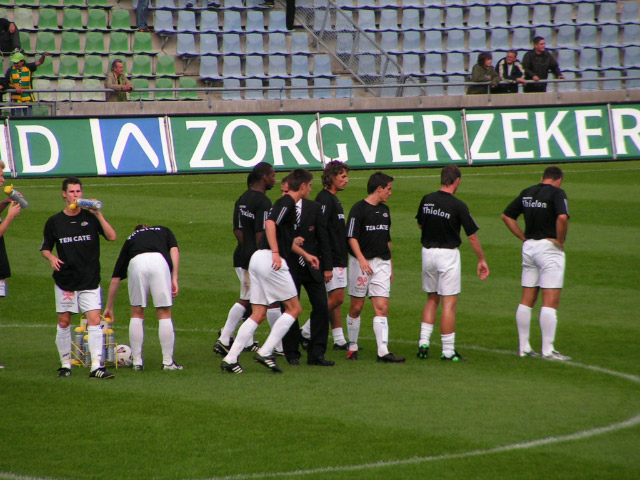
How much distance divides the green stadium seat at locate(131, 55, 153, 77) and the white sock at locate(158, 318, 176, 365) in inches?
715

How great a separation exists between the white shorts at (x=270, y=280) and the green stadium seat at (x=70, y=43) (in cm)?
1943

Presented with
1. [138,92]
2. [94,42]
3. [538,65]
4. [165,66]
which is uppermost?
[94,42]

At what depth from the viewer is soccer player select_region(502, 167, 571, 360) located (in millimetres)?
10258

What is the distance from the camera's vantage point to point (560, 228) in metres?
10.2

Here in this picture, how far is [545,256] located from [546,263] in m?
0.08

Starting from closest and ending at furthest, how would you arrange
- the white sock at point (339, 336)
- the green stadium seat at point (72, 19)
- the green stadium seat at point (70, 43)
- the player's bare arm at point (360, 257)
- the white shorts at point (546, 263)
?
the player's bare arm at point (360, 257) < the white shorts at point (546, 263) < the white sock at point (339, 336) < the green stadium seat at point (70, 43) < the green stadium seat at point (72, 19)

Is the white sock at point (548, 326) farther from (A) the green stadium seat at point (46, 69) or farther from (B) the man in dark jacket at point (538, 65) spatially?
(A) the green stadium seat at point (46, 69)

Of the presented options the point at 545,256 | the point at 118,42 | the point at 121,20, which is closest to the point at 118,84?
the point at 118,42

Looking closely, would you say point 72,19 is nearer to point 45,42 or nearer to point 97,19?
point 97,19

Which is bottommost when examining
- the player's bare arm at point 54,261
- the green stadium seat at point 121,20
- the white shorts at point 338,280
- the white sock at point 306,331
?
the white sock at point 306,331

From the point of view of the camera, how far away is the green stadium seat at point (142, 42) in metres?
27.3

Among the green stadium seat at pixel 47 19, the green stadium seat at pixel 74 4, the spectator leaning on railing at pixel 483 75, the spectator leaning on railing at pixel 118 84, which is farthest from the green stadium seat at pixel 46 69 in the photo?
the spectator leaning on railing at pixel 483 75

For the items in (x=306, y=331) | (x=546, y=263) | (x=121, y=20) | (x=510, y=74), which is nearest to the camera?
(x=546, y=263)

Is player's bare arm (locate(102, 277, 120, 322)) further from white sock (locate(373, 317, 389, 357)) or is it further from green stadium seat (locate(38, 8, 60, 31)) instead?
green stadium seat (locate(38, 8, 60, 31))
